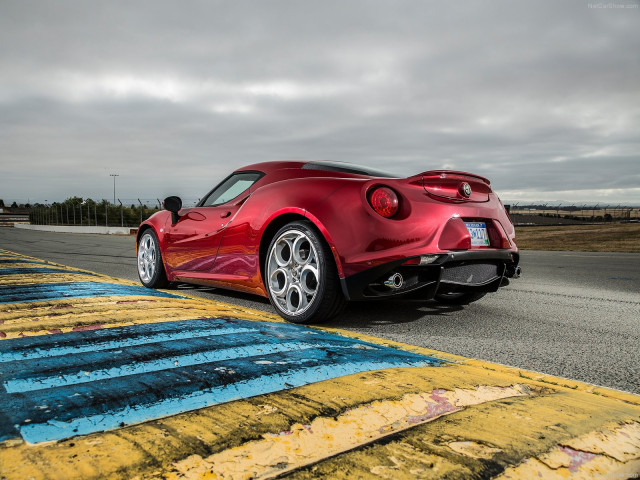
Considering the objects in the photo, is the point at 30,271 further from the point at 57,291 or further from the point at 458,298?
the point at 458,298

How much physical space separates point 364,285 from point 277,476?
225cm

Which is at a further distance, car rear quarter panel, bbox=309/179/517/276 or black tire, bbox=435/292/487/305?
black tire, bbox=435/292/487/305

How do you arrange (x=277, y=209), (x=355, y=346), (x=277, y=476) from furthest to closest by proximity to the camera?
(x=277, y=209) < (x=355, y=346) < (x=277, y=476)

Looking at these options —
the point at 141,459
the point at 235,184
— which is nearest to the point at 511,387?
the point at 141,459

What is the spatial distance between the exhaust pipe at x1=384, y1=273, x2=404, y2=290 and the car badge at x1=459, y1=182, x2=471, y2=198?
2.80 feet

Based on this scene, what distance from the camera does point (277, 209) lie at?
3969 mm

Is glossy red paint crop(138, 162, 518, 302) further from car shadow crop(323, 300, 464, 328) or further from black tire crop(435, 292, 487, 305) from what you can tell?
black tire crop(435, 292, 487, 305)

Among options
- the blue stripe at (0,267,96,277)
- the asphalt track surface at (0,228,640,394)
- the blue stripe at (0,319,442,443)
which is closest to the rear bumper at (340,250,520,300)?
the asphalt track surface at (0,228,640,394)

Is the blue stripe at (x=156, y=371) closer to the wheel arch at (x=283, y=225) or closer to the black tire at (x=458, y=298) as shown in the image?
the wheel arch at (x=283, y=225)

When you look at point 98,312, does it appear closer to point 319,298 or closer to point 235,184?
point 319,298

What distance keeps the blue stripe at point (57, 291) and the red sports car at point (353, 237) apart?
3.14 ft

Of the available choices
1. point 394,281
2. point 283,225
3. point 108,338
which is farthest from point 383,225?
point 108,338

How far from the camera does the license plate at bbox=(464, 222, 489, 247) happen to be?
3752 millimetres

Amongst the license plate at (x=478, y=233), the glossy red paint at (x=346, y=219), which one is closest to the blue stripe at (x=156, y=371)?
the glossy red paint at (x=346, y=219)
